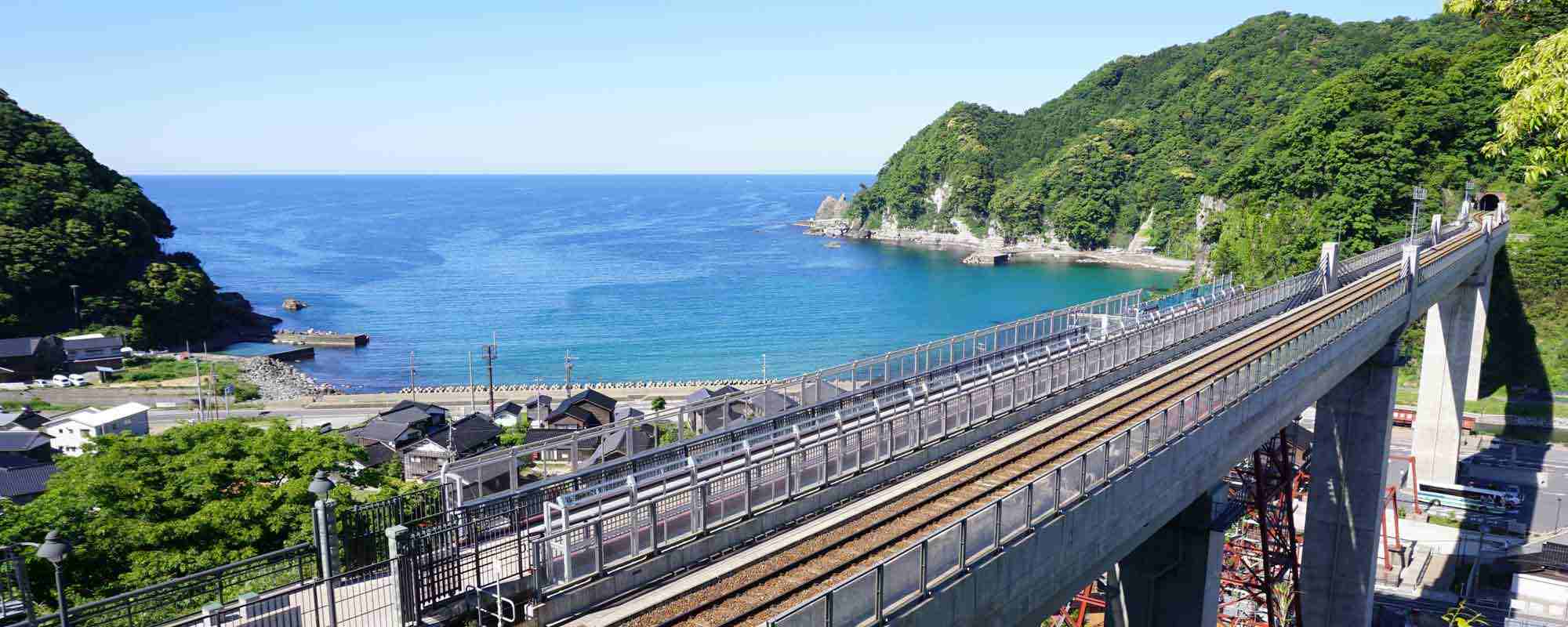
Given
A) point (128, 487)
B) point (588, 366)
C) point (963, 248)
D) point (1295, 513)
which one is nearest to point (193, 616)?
point (128, 487)

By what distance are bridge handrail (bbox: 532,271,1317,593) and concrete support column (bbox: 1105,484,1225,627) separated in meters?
4.15

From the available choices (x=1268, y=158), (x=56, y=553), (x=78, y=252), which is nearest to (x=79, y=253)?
(x=78, y=252)

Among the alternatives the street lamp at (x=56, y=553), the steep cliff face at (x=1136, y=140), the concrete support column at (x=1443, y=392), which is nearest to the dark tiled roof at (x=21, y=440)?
the street lamp at (x=56, y=553)

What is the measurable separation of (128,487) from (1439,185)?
81.2 metres

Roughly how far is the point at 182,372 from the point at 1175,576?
234 ft

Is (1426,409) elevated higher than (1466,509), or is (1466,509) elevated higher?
(1426,409)

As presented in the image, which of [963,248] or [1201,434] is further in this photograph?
[963,248]

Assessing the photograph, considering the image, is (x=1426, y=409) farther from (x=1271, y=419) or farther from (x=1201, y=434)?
(x=1201, y=434)

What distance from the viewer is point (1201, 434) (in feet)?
57.3

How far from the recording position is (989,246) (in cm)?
14625

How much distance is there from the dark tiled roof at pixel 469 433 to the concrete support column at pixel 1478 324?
49455 millimetres

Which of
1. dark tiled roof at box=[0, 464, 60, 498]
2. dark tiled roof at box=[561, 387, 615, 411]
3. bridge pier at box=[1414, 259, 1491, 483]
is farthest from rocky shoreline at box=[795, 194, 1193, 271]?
dark tiled roof at box=[0, 464, 60, 498]

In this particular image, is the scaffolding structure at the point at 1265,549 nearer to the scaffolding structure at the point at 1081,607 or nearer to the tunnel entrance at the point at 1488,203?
the scaffolding structure at the point at 1081,607

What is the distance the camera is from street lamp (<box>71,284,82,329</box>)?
233 feet
